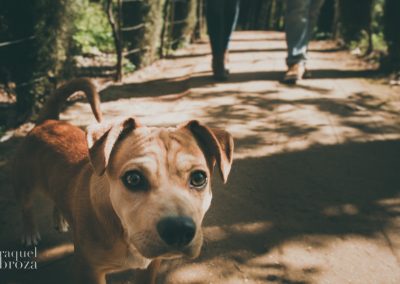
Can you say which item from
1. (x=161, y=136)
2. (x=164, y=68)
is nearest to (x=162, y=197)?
(x=161, y=136)

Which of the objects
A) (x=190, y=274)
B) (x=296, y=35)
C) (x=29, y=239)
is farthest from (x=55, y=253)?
(x=296, y=35)

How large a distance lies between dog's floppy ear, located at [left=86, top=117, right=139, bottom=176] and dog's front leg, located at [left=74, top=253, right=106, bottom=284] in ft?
1.90

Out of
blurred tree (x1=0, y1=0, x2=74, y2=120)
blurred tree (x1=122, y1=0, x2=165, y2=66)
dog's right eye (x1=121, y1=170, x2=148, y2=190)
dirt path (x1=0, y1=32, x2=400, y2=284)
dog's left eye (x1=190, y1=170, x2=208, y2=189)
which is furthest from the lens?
blurred tree (x1=122, y1=0, x2=165, y2=66)

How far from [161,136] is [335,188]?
6.65ft

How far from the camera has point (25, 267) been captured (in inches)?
108

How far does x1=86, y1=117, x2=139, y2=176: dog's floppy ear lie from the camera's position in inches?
80.7

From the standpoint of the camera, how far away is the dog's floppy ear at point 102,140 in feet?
6.73

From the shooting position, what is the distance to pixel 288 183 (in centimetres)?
367

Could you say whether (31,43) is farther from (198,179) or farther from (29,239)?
(198,179)

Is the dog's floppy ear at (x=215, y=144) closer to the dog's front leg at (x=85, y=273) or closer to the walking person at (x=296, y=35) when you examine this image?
the dog's front leg at (x=85, y=273)

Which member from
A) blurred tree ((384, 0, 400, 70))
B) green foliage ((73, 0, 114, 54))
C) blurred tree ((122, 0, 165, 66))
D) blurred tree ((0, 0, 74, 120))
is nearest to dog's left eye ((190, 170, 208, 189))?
blurred tree ((0, 0, 74, 120))

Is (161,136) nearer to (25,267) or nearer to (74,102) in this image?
(25,267)

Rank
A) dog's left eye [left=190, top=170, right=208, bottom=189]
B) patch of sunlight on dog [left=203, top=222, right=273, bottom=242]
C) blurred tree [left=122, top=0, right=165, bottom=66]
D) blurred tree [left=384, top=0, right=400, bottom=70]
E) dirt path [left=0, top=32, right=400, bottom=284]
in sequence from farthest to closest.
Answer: blurred tree [left=122, top=0, right=165, bottom=66] → blurred tree [left=384, top=0, right=400, bottom=70] → patch of sunlight on dog [left=203, top=222, right=273, bottom=242] → dirt path [left=0, top=32, right=400, bottom=284] → dog's left eye [left=190, top=170, right=208, bottom=189]

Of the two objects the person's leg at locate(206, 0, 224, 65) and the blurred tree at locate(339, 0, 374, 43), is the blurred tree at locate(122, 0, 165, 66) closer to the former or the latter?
the person's leg at locate(206, 0, 224, 65)
